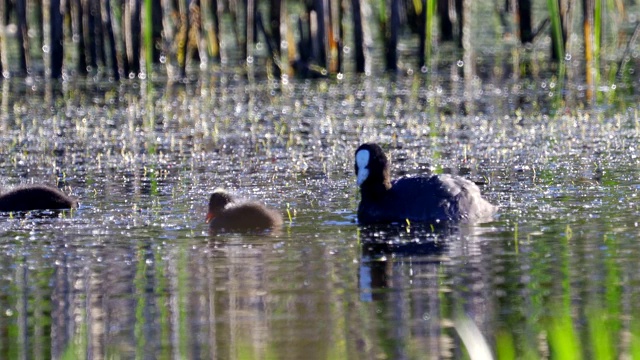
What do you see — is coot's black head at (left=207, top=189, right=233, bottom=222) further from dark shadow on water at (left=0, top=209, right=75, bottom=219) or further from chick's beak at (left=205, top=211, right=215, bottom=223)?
dark shadow on water at (left=0, top=209, right=75, bottom=219)

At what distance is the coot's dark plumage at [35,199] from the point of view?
9.45m

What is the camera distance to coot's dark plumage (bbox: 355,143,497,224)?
8945 mm

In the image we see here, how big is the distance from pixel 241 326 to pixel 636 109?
8.78m

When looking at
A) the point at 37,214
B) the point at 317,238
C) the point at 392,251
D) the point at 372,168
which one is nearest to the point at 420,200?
the point at 372,168

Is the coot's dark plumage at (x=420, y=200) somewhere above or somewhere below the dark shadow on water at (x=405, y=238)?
above

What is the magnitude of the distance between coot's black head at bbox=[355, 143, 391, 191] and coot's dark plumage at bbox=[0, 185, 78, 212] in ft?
6.35

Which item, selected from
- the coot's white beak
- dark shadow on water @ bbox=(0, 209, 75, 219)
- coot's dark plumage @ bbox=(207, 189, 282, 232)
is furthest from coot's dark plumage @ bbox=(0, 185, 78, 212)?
the coot's white beak

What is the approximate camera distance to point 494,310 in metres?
6.11

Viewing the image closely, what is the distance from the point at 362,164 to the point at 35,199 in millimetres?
2206

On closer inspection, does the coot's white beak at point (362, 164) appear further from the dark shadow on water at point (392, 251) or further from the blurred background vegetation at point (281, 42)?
the blurred background vegetation at point (281, 42)

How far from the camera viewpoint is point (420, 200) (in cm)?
905

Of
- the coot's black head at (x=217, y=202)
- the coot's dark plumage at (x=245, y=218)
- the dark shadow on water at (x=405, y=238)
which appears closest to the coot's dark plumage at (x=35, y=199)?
the coot's black head at (x=217, y=202)

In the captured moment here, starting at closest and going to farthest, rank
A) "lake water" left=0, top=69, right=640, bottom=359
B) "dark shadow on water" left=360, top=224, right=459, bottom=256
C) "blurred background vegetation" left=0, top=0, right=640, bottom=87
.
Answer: "lake water" left=0, top=69, right=640, bottom=359, "dark shadow on water" left=360, top=224, right=459, bottom=256, "blurred background vegetation" left=0, top=0, right=640, bottom=87

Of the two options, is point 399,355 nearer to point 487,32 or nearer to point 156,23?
point 156,23
